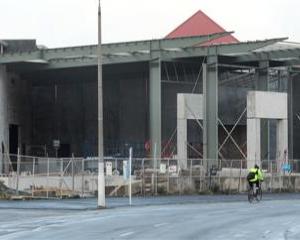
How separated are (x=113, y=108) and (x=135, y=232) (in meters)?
58.0

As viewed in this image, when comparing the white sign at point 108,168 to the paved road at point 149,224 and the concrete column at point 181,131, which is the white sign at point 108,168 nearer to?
the paved road at point 149,224

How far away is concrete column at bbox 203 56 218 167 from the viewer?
58.8 metres

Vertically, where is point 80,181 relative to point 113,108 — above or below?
below

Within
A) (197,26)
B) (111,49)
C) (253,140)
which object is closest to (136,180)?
(253,140)

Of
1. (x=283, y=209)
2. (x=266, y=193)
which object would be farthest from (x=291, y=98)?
(x=283, y=209)

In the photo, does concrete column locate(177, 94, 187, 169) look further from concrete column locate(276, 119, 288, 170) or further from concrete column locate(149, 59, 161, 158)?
concrete column locate(276, 119, 288, 170)

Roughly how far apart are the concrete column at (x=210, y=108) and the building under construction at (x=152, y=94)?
3.2 inches

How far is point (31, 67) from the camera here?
222 ft

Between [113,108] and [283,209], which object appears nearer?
[283,209]

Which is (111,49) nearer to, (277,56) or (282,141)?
(277,56)

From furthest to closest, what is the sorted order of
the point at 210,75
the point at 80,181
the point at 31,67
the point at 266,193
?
1. the point at 31,67
2. the point at 210,75
3. the point at 266,193
4. the point at 80,181

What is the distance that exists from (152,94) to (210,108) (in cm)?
517

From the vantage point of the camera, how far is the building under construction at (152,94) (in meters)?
59.2

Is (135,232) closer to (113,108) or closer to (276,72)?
(276,72)
